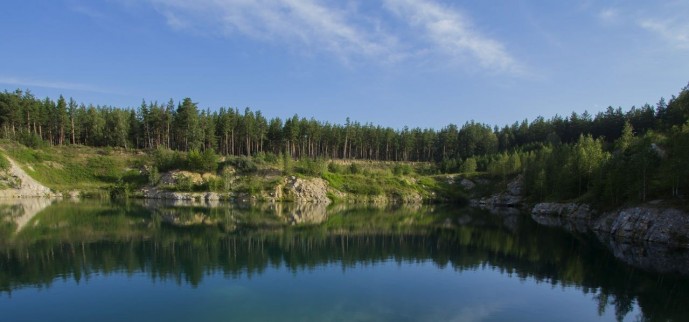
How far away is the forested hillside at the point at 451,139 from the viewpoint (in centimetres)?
6656

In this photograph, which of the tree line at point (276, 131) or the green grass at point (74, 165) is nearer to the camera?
the green grass at point (74, 165)

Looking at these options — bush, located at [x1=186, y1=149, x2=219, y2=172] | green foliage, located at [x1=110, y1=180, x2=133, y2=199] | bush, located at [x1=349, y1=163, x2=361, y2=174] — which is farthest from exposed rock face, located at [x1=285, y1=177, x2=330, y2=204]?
green foliage, located at [x1=110, y1=180, x2=133, y2=199]

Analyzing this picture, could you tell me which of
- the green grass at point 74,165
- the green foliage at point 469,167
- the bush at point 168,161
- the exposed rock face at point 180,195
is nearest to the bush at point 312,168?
the exposed rock face at point 180,195

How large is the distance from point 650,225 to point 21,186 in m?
117

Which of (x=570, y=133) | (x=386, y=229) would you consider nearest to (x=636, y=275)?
(x=386, y=229)

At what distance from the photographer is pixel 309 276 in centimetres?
3275

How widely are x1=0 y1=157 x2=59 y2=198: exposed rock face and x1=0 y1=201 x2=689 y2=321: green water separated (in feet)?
140

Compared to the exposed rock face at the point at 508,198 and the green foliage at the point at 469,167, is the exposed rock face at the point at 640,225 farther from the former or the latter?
the green foliage at the point at 469,167

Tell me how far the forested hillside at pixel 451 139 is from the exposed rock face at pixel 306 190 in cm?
1033

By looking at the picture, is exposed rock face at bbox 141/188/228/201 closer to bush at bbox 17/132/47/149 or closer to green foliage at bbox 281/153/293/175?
green foliage at bbox 281/153/293/175

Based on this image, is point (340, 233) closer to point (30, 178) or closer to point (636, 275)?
point (636, 275)

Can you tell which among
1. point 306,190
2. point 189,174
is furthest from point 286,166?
point 189,174

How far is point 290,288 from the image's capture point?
28797mm

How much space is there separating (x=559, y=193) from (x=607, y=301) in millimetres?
72711
